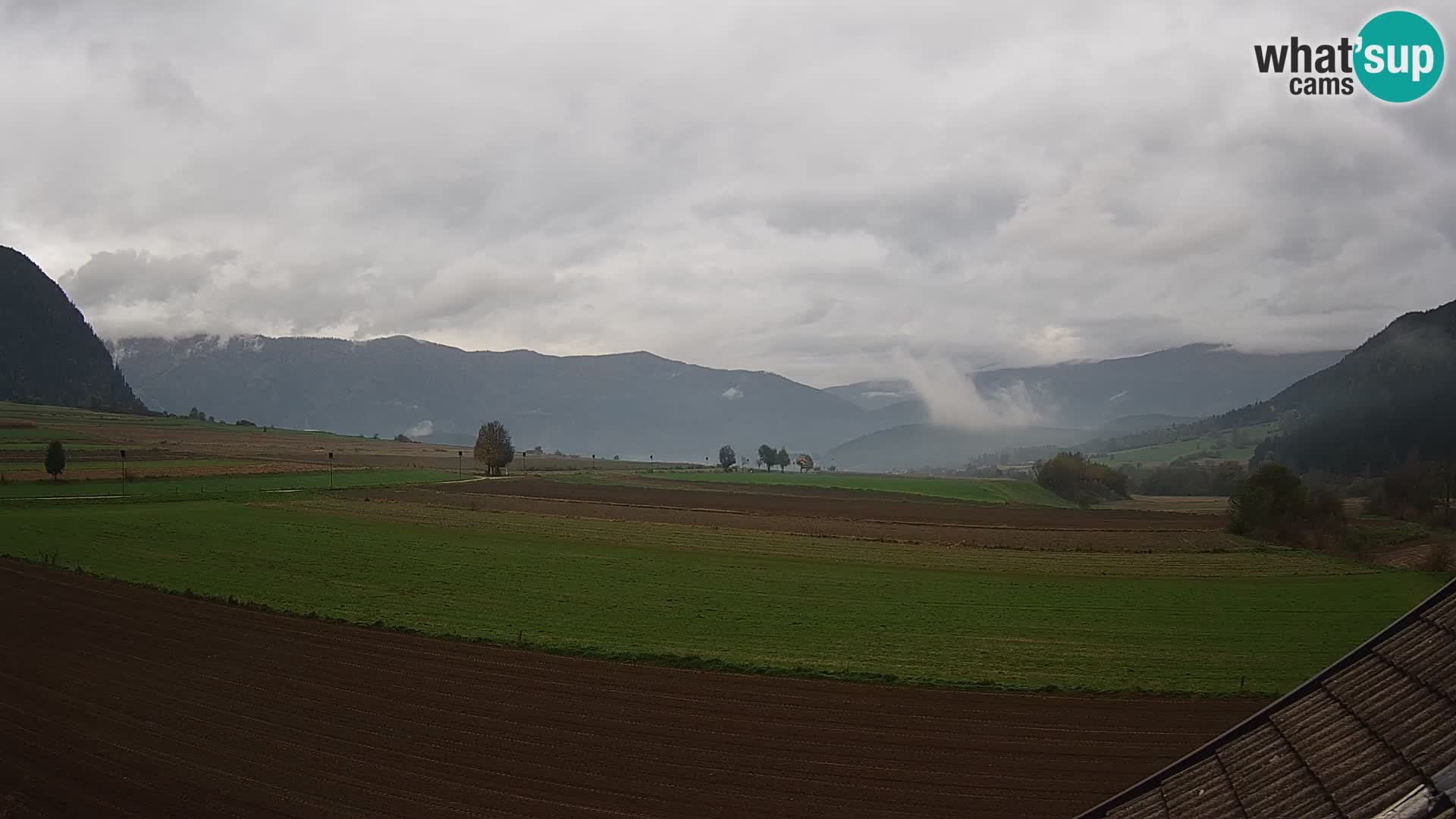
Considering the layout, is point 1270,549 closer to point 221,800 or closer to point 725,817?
point 725,817

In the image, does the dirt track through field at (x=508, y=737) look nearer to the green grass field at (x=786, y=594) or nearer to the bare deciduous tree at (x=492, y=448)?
the green grass field at (x=786, y=594)

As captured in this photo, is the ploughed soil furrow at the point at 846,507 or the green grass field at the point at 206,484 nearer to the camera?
the green grass field at the point at 206,484

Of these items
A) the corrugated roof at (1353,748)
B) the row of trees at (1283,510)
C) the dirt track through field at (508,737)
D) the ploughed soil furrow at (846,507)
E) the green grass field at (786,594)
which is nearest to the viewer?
the corrugated roof at (1353,748)

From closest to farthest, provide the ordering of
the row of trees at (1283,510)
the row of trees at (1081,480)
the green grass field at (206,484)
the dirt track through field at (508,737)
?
the dirt track through field at (508,737) < the row of trees at (1283,510) < the green grass field at (206,484) < the row of trees at (1081,480)

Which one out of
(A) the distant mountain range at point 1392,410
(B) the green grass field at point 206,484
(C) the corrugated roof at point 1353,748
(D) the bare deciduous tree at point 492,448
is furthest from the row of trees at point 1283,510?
(D) the bare deciduous tree at point 492,448

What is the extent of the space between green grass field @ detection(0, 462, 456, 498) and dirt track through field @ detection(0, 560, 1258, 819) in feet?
209

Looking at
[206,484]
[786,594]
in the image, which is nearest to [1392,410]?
[786,594]

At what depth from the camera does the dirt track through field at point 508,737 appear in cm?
1623

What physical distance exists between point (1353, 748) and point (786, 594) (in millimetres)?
34192

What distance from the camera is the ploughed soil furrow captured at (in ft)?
288

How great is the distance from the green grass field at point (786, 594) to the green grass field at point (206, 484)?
16.9m

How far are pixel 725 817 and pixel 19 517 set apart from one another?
6490 cm

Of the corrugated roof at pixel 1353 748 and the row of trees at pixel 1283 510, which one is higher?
the corrugated roof at pixel 1353 748

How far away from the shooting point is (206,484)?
9169cm
